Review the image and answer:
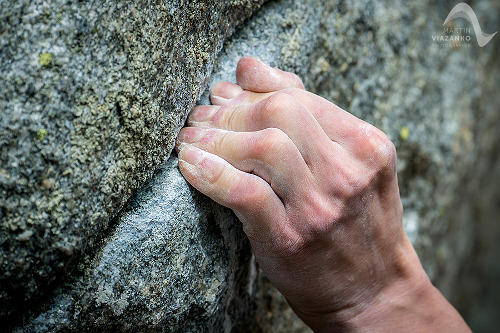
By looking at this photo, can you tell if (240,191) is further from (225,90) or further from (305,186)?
(225,90)

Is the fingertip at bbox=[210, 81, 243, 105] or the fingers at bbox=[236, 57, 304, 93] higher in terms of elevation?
the fingers at bbox=[236, 57, 304, 93]

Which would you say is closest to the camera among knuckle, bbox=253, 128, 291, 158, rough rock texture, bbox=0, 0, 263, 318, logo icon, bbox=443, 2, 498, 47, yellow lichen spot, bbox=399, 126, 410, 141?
rough rock texture, bbox=0, 0, 263, 318

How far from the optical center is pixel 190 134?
78cm

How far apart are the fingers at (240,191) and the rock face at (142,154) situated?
0.05 metres

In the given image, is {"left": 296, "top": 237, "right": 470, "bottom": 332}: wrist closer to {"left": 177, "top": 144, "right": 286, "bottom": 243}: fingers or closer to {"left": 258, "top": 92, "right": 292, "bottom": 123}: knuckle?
{"left": 177, "top": 144, "right": 286, "bottom": 243}: fingers

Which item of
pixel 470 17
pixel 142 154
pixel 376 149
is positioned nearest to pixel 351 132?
pixel 376 149

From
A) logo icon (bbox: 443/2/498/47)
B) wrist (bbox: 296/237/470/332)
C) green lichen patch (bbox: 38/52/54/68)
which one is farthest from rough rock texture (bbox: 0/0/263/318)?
logo icon (bbox: 443/2/498/47)

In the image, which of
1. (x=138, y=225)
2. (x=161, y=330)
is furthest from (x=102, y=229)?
(x=161, y=330)

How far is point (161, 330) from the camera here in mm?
780

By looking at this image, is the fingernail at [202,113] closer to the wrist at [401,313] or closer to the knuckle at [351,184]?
the knuckle at [351,184]

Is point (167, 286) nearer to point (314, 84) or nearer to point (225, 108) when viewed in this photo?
point (225, 108)

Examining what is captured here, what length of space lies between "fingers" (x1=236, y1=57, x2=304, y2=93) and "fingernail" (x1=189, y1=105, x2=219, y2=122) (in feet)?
0.23

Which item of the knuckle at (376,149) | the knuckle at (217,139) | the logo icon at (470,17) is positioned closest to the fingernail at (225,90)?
the knuckle at (217,139)

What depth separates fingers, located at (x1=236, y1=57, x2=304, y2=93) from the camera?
82cm
